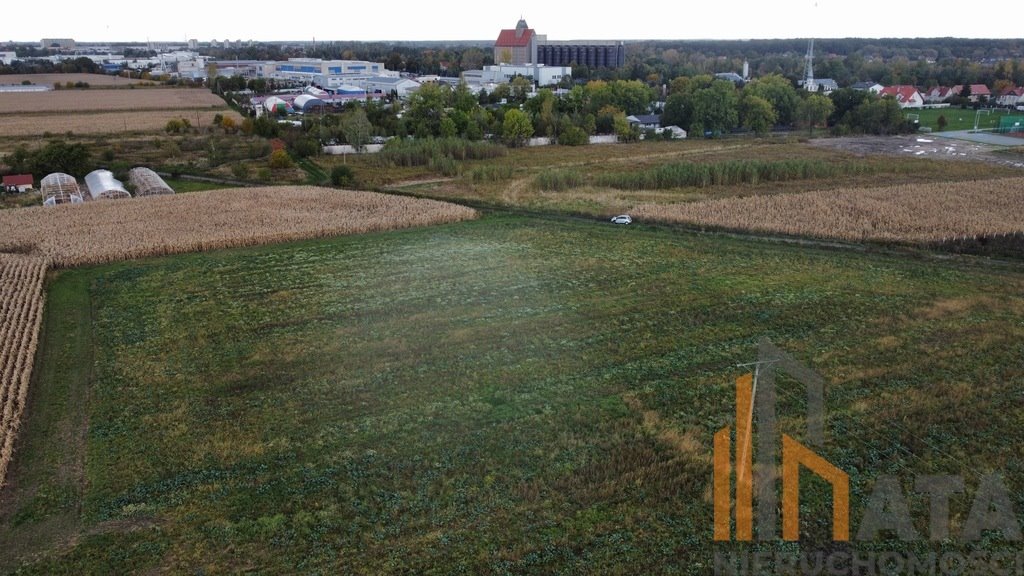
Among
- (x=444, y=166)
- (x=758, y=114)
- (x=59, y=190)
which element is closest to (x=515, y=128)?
(x=444, y=166)

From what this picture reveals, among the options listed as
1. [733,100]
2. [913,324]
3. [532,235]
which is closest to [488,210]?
[532,235]

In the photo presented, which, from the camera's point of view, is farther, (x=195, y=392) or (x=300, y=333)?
(x=300, y=333)

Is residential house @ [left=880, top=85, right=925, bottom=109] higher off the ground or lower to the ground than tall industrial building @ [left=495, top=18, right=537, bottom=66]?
lower

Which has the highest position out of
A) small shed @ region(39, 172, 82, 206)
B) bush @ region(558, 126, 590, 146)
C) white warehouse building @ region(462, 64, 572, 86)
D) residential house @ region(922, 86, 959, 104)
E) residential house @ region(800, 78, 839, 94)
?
white warehouse building @ region(462, 64, 572, 86)

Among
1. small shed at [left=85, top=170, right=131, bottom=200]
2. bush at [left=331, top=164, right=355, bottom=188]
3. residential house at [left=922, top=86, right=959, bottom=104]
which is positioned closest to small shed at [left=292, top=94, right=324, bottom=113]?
small shed at [left=85, top=170, right=131, bottom=200]

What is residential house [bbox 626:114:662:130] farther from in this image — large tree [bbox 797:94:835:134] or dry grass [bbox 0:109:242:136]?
Result: dry grass [bbox 0:109:242:136]

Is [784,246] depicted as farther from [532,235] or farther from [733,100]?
[733,100]

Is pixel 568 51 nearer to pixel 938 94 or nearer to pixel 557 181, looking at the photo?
pixel 938 94
